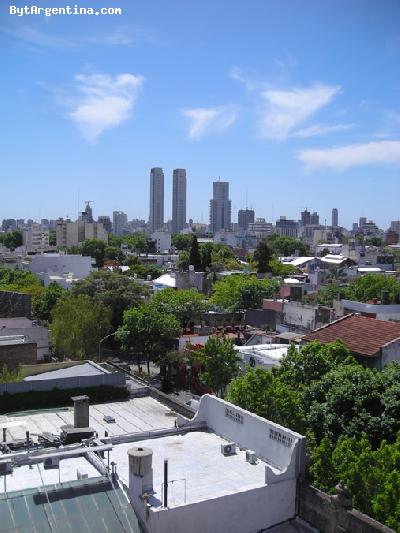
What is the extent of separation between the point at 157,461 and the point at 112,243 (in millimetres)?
170920

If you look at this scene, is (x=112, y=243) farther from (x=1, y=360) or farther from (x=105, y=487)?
(x=105, y=487)

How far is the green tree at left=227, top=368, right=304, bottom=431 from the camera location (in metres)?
21.1

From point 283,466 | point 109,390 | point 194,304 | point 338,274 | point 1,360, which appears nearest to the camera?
point 283,466

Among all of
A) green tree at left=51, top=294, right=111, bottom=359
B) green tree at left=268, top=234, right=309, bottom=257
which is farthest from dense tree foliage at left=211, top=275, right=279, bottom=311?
green tree at left=268, top=234, right=309, bottom=257

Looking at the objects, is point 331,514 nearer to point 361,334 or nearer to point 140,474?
point 140,474

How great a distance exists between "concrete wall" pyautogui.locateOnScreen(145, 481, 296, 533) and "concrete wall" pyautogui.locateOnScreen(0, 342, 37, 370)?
25160mm

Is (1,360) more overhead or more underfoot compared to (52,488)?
more underfoot

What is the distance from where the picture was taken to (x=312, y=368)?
84.6ft

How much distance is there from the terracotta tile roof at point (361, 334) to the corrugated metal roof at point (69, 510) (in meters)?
21.0

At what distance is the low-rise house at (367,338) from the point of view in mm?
31094

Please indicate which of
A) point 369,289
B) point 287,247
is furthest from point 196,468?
point 287,247

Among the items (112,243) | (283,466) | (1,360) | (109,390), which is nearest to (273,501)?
(283,466)

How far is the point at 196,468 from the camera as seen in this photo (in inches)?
581

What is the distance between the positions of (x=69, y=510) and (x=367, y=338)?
23.4 metres
